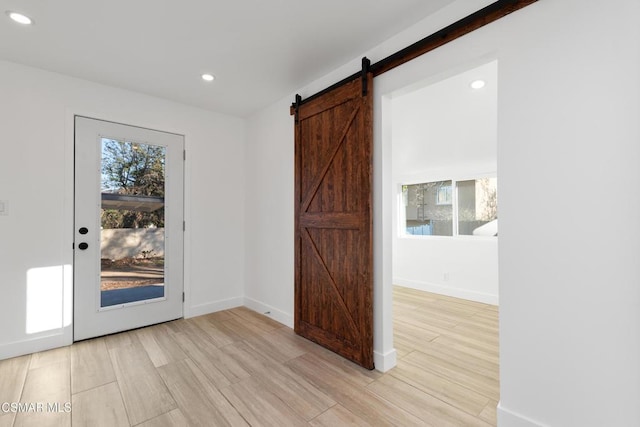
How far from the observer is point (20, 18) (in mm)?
2043

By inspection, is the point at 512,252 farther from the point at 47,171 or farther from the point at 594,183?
the point at 47,171

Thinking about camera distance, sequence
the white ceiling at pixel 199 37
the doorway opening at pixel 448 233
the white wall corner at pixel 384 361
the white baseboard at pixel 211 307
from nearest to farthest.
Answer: the white ceiling at pixel 199 37 → the white wall corner at pixel 384 361 → the doorway opening at pixel 448 233 → the white baseboard at pixel 211 307

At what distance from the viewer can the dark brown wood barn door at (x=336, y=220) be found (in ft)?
7.84

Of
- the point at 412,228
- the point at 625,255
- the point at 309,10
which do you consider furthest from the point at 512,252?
the point at 412,228

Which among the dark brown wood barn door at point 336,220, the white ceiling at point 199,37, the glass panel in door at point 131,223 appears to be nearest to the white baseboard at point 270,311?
the dark brown wood barn door at point 336,220

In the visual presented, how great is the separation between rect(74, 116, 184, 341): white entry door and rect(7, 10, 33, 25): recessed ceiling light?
102cm

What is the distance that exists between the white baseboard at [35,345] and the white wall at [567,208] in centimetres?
376

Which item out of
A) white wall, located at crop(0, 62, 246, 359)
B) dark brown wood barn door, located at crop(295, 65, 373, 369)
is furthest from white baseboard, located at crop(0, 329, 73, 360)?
dark brown wood barn door, located at crop(295, 65, 373, 369)

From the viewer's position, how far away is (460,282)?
4496 millimetres

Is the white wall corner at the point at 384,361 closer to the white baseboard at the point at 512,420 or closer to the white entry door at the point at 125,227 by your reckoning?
the white baseboard at the point at 512,420

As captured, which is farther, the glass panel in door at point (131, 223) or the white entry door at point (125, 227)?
the glass panel in door at point (131, 223)

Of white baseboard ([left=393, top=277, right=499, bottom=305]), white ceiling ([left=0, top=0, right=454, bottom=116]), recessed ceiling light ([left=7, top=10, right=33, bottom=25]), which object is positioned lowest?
white baseboard ([left=393, top=277, right=499, bottom=305])

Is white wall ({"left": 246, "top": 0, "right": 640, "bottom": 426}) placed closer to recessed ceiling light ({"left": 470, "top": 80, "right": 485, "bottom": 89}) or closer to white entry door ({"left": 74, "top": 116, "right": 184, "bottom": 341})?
recessed ceiling light ({"left": 470, "top": 80, "right": 485, "bottom": 89})

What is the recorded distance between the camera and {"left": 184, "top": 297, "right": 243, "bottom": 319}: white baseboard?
11.9 ft
